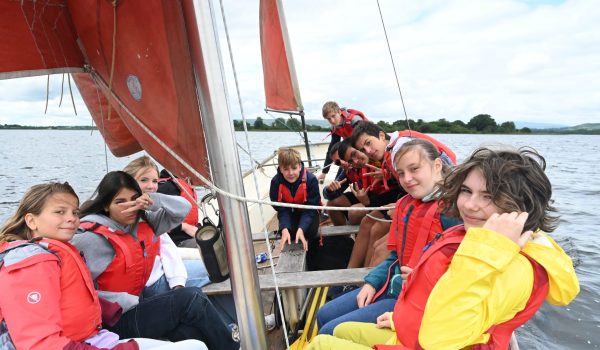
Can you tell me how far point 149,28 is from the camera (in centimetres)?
129

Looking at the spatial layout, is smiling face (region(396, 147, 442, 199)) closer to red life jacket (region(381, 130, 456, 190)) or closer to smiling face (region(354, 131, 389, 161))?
red life jacket (region(381, 130, 456, 190))

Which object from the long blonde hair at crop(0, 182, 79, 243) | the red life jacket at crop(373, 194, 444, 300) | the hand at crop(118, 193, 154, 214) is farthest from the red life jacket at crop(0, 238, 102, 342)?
the red life jacket at crop(373, 194, 444, 300)

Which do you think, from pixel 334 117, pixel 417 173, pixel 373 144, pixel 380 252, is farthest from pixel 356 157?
pixel 334 117

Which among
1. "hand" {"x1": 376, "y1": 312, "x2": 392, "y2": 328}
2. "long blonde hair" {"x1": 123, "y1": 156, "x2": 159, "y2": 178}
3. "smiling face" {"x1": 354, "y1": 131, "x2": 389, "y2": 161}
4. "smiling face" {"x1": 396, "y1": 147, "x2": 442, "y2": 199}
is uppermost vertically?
"long blonde hair" {"x1": 123, "y1": 156, "x2": 159, "y2": 178}

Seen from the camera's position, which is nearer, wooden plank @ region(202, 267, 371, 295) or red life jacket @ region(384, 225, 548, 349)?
red life jacket @ region(384, 225, 548, 349)

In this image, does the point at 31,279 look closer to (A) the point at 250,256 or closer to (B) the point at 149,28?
(A) the point at 250,256

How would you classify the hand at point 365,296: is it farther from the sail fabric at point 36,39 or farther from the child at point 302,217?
the sail fabric at point 36,39

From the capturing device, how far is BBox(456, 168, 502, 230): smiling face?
132 cm

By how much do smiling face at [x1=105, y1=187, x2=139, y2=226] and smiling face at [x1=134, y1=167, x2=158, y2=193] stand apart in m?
0.74

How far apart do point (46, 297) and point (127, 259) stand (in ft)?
1.89

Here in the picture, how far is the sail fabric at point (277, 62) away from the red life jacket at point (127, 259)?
4.66 m

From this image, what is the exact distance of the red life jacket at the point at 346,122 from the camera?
5203 millimetres

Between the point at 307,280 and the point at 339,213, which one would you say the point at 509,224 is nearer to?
the point at 307,280

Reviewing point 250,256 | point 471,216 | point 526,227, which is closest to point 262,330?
point 250,256
